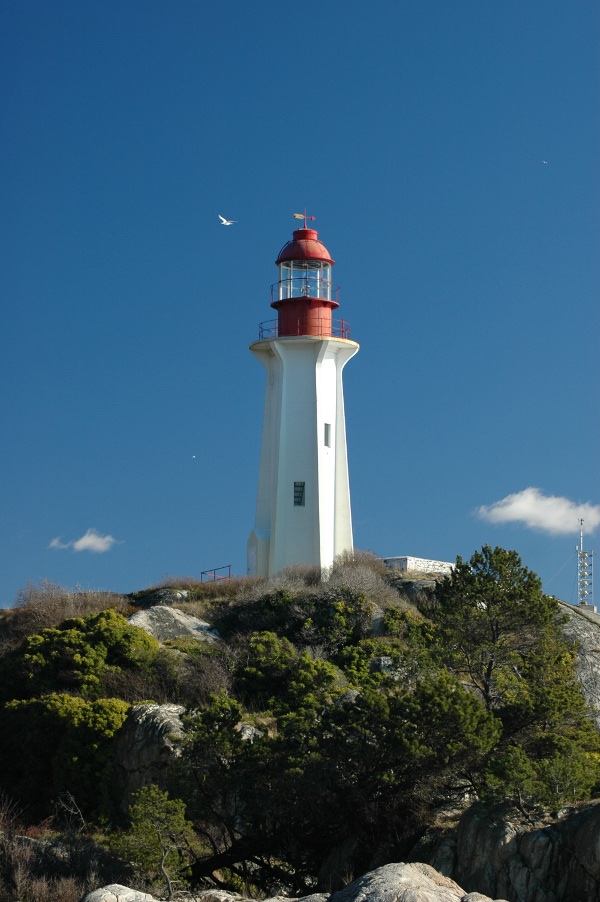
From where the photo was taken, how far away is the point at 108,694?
30.0 metres

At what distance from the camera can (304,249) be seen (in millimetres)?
39312

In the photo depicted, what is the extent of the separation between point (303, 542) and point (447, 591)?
12.5 m

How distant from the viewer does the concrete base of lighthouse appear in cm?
3797

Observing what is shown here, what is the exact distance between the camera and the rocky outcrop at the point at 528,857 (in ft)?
61.6

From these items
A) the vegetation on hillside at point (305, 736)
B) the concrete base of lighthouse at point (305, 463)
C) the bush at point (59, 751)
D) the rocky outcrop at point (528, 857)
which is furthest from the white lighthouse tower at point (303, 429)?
the rocky outcrop at point (528, 857)

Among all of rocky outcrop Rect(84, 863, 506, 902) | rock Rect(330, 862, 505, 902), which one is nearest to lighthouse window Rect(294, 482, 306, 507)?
rocky outcrop Rect(84, 863, 506, 902)

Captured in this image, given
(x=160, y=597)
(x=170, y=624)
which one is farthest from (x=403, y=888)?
(x=160, y=597)

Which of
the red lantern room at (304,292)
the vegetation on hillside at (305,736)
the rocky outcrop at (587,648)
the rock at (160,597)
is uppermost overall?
the red lantern room at (304,292)

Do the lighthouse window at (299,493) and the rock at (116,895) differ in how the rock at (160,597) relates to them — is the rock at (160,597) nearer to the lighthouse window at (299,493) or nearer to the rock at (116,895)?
the lighthouse window at (299,493)

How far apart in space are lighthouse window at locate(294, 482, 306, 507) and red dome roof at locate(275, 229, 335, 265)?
6.88 metres

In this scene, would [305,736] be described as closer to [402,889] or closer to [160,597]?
[402,889]

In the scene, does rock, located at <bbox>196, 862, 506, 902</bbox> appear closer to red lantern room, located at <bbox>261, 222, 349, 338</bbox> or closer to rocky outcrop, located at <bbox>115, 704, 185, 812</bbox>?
rocky outcrop, located at <bbox>115, 704, 185, 812</bbox>

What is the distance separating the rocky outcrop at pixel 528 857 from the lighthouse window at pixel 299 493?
59.7 ft

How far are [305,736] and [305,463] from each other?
16.6m
